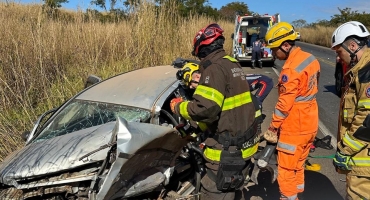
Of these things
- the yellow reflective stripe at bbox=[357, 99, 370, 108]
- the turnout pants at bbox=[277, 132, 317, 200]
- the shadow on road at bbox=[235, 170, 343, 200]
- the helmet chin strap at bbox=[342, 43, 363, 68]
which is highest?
the helmet chin strap at bbox=[342, 43, 363, 68]

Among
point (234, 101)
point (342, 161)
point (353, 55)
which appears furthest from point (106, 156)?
point (353, 55)

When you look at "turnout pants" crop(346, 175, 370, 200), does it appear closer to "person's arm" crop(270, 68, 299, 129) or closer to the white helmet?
"person's arm" crop(270, 68, 299, 129)

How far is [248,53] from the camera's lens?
1570 cm

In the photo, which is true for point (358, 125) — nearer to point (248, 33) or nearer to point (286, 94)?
point (286, 94)

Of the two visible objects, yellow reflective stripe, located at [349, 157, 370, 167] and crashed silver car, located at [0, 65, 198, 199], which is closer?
crashed silver car, located at [0, 65, 198, 199]

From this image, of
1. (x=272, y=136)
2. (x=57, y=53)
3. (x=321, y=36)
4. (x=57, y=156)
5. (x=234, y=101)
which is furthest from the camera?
(x=321, y=36)

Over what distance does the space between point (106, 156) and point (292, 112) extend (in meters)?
1.75

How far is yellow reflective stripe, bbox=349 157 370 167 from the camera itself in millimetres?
2266

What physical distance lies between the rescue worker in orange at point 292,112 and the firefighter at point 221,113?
43 centimetres

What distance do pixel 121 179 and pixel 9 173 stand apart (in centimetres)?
90

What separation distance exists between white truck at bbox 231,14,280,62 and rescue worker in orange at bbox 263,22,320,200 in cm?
1219

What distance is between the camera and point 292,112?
3.13 m

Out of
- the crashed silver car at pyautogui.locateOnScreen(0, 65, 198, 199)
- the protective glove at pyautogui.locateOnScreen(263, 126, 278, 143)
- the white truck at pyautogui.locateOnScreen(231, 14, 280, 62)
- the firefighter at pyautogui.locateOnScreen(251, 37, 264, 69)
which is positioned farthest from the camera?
the white truck at pyautogui.locateOnScreen(231, 14, 280, 62)

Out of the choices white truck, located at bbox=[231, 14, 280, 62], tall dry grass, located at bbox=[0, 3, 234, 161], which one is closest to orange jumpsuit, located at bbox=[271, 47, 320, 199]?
tall dry grass, located at bbox=[0, 3, 234, 161]
